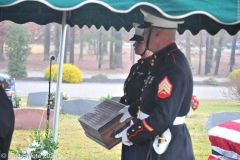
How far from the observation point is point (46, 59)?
22.0 meters

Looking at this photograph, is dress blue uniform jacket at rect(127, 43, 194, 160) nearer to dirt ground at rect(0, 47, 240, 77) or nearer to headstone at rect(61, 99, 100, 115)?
headstone at rect(61, 99, 100, 115)

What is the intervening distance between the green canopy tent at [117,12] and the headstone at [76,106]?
483cm

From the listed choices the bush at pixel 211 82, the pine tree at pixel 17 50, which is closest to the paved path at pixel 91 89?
the bush at pixel 211 82

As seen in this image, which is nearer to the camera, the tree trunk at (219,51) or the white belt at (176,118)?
the white belt at (176,118)

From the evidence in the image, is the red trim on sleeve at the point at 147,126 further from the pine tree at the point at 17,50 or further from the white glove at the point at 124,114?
the pine tree at the point at 17,50

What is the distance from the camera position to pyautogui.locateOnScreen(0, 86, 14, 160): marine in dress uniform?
118 inches

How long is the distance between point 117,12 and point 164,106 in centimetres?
66

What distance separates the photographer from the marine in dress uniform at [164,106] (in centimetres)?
289

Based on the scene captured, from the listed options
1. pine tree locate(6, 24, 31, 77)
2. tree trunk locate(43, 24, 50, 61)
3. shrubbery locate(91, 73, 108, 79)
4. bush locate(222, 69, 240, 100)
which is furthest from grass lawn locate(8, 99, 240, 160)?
tree trunk locate(43, 24, 50, 61)

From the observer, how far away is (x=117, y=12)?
267 centimetres

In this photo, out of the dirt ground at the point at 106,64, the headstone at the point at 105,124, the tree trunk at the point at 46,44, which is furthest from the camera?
the tree trunk at the point at 46,44

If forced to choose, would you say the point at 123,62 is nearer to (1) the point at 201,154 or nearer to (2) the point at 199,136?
(2) the point at 199,136

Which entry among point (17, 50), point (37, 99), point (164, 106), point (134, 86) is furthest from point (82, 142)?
point (17, 50)

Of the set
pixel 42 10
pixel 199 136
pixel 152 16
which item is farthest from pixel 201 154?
pixel 152 16
